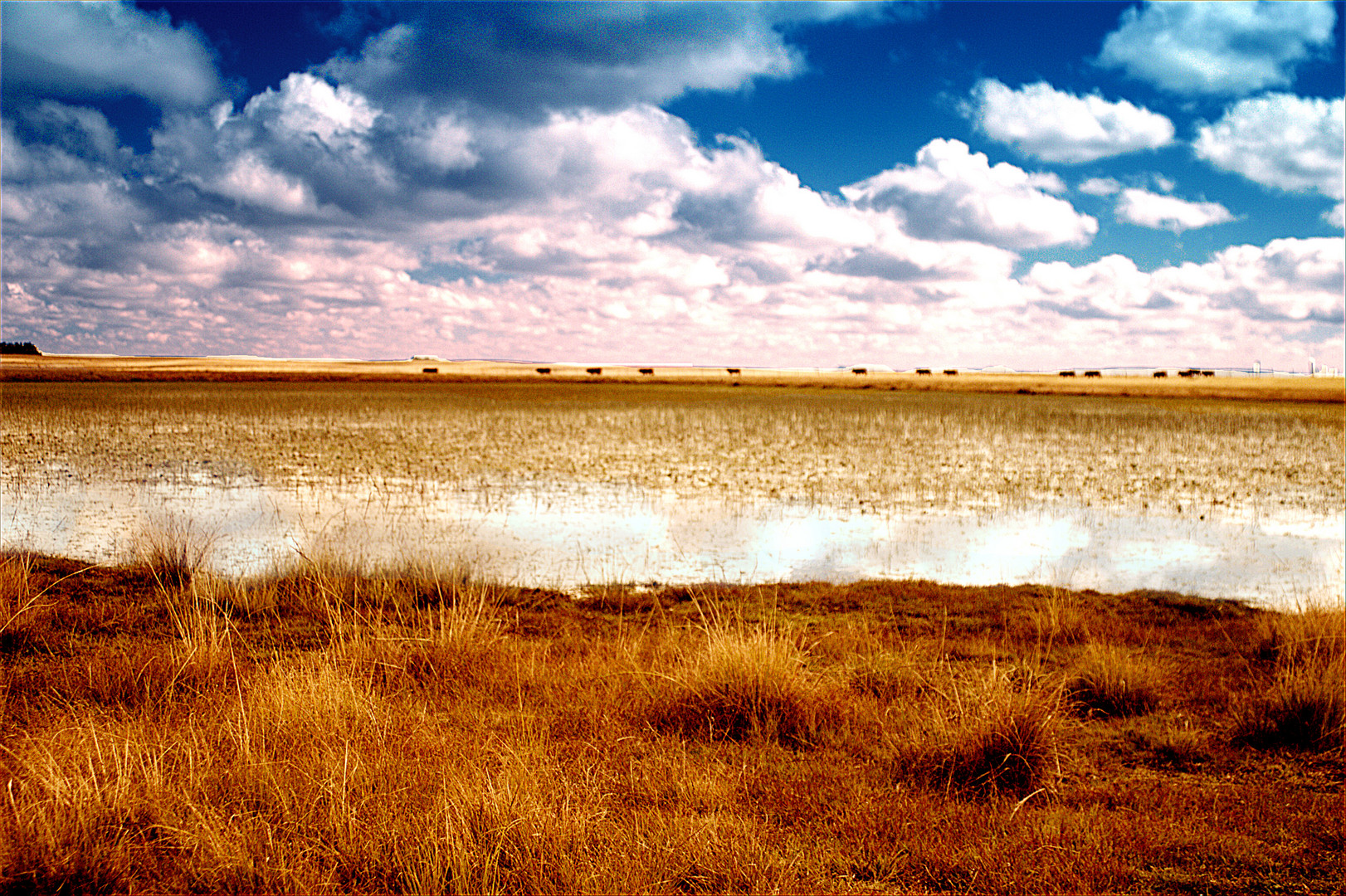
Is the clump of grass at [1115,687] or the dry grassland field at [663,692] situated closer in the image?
the dry grassland field at [663,692]

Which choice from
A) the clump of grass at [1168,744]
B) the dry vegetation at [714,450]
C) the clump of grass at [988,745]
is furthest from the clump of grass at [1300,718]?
the dry vegetation at [714,450]

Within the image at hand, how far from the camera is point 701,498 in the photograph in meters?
16.8

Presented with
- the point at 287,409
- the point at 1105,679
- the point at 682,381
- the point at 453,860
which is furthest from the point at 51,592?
the point at 682,381

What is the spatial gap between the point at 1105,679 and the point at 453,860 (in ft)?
17.3

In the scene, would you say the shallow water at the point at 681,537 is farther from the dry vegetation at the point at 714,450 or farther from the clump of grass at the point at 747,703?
the clump of grass at the point at 747,703

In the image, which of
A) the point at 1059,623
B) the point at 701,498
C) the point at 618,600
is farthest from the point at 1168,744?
the point at 701,498

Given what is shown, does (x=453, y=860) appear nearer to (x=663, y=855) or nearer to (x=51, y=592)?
(x=663, y=855)

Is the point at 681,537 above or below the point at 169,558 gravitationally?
below

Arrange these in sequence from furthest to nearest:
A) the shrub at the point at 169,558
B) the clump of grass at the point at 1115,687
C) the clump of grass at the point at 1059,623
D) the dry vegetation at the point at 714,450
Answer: the dry vegetation at the point at 714,450
the shrub at the point at 169,558
the clump of grass at the point at 1059,623
the clump of grass at the point at 1115,687

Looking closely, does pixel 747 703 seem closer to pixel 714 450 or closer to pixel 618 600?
pixel 618 600

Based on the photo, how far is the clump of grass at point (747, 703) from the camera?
18.5ft

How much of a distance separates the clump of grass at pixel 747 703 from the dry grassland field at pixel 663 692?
0.08 feet

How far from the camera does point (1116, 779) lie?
17.1 ft

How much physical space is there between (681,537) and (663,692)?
7.07 meters
